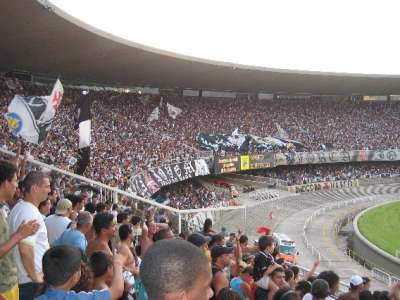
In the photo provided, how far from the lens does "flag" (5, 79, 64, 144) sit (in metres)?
11.1

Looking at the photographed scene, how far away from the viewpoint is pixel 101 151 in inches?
977

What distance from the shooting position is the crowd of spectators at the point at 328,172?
42219 millimetres

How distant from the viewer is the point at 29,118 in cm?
1116

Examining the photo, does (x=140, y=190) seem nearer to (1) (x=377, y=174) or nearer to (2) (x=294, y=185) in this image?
(2) (x=294, y=185)

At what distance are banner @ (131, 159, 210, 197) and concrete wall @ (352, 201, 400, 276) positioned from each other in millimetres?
9831

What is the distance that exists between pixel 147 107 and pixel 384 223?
17999 mm

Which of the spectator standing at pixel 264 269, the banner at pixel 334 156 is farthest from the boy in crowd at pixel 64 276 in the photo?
the banner at pixel 334 156

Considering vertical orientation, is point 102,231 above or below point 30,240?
below

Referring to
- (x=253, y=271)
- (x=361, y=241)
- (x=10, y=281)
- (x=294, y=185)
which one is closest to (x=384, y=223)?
(x=361, y=241)

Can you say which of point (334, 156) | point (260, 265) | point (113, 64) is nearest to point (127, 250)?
point (260, 265)

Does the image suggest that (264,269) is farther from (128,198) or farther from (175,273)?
(128,198)

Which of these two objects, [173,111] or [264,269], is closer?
[264,269]

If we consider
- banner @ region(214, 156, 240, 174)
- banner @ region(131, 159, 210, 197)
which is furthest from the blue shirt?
banner @ region(214, 156, 240, 174)

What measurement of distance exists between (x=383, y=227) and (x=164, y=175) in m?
13.0
